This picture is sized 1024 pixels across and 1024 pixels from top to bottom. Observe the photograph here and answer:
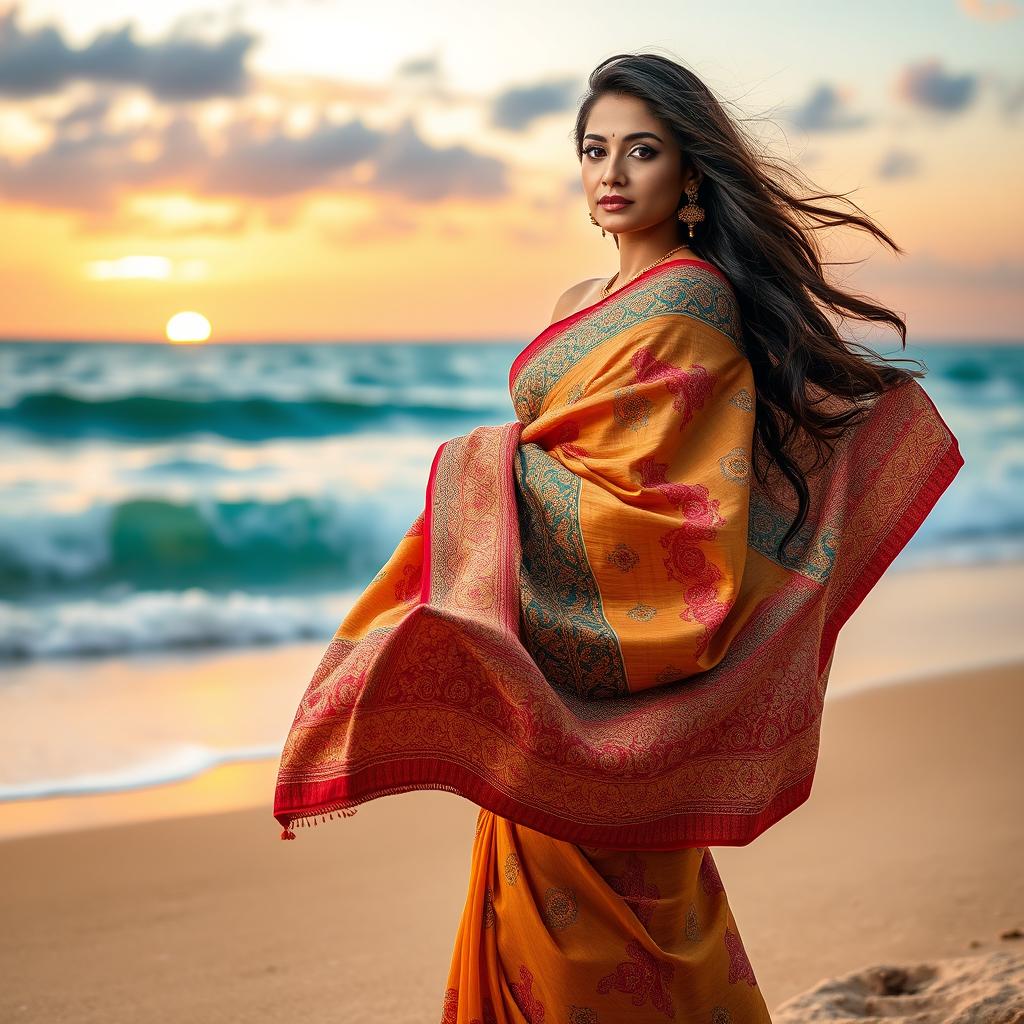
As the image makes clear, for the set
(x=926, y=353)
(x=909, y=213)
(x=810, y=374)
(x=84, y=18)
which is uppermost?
(x=84, y=18)

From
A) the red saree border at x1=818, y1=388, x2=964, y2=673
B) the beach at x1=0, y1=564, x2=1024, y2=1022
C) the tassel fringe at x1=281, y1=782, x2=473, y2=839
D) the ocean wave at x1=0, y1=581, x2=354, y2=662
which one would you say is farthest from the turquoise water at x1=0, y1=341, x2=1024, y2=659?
the tassel fringe at x1=281, y1=782, x2=473, y2=839

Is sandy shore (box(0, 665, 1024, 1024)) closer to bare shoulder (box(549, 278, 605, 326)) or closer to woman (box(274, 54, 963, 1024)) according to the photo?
woman (box(274, 54, 963, 1024))

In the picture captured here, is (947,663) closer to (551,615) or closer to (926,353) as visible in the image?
(551,615)

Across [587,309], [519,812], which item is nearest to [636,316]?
[587,309]

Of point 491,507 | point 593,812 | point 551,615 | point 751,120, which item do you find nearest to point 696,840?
point 593,812

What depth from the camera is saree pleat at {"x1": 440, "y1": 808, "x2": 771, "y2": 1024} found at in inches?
96.7

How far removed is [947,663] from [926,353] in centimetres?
2190

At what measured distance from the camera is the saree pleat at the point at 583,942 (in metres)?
2.46

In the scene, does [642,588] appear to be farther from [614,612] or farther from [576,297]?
[576,297]

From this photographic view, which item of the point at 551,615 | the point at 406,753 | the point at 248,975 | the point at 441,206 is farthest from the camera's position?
the point at 441,206

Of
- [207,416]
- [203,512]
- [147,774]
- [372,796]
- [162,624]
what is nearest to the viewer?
[372,796]

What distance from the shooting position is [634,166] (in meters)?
2.61

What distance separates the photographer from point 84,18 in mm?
14820

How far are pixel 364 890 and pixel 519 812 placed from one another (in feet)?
7.40
